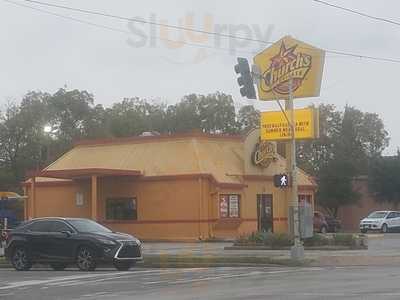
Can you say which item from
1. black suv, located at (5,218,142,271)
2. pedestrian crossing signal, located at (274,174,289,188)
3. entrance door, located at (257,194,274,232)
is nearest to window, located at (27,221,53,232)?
black suv, located at (5,218,142,271)

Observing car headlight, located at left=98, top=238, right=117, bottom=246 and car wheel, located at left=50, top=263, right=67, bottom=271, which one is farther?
car wheel, located at left=50, top=263, right=67, bottom=271

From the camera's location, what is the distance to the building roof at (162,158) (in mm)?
47094

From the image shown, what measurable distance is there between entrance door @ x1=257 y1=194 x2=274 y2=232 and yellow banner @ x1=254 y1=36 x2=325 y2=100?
28.7ft

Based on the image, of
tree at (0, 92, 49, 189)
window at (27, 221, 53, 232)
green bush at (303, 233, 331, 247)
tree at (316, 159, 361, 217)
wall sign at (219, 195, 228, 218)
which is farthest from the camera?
tree at (0, 92, 49, 189)

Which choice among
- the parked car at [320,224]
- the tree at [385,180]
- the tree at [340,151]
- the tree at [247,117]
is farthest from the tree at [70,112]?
the parked car at [320,224]

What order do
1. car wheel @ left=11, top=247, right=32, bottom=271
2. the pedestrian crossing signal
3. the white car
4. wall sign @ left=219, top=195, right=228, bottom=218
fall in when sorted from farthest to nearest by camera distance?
the white car
wall sign @ left=219, top=195, right=228, bottom=218
the pedestrian crossing signal
car wheel @ left=11, top=247, right=32, bottom=271

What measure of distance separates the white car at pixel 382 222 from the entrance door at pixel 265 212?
11.2 m

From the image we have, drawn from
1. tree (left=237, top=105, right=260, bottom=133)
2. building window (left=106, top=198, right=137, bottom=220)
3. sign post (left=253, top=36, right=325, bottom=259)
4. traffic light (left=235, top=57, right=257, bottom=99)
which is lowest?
building window (left=106, top=198, right=137, bottom=220)

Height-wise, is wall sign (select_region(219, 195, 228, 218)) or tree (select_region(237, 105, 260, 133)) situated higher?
tree (select_region(237, 105, 260, 133))

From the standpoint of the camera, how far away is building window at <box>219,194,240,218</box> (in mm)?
46778

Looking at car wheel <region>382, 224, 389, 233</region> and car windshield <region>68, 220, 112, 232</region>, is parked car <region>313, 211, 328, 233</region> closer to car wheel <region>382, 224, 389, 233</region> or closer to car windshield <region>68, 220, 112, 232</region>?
car wheel <region>382, 224, 389, 233</region>

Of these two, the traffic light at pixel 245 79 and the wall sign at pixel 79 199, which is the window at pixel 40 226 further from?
the wall sign at pixel 79 199

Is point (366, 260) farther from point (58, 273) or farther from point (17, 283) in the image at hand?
point (17, 283)

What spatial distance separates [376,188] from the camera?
2874 inches
